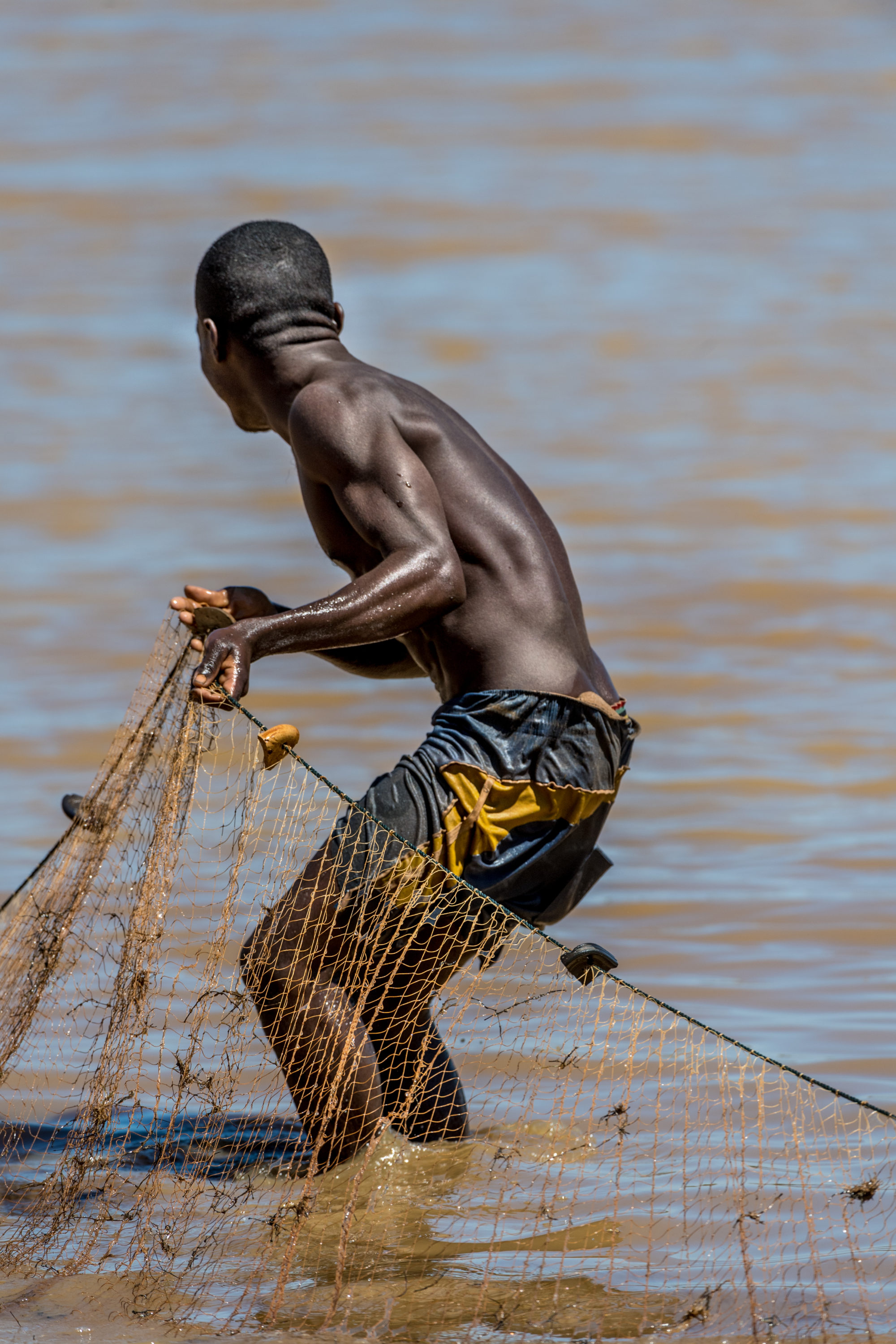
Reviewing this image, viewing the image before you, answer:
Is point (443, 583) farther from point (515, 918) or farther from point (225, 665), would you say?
point (515, 918)

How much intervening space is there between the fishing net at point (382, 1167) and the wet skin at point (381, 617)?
26 mm

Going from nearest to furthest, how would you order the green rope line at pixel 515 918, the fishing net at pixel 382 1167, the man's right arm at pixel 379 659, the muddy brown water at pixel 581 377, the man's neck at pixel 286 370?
the green rope line at pixel 515 918 < the fishing net at pixel 382 1167 < the man's neck at pixel 286 370 < the man's right arm at pixel 379 659 < the muddy brown water at pixel 581 377

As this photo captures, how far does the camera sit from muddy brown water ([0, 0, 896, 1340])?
7.14m

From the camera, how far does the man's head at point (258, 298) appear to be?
384 centimetres

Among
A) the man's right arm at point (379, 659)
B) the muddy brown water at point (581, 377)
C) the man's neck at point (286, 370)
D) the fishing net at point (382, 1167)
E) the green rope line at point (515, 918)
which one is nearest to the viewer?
the green rope line at point (515, 918)

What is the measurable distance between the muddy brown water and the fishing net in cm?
35

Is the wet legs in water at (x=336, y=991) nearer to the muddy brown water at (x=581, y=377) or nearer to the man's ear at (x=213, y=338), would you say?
the muddy brown water at (x=581, y=377)

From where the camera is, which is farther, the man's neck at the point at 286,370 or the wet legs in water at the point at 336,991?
the man's neck at the point at 286,370

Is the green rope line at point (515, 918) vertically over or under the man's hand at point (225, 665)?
under

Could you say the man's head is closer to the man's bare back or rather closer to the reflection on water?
the man's bare back

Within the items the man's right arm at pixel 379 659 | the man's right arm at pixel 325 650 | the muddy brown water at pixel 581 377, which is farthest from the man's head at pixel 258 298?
the muddy brown water at pixel 581 377

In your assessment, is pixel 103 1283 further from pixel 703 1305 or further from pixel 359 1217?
pixel 703 1305

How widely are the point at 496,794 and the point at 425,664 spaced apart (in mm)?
456

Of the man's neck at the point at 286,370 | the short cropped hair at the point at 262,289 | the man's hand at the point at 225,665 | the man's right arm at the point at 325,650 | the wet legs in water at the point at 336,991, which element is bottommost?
the wet legs in water at the point at 336,991
